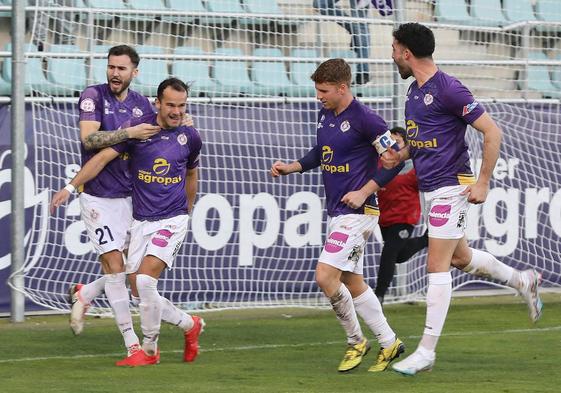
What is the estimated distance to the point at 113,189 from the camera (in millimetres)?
8414

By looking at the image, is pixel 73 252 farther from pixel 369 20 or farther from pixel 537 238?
pixel 537 238

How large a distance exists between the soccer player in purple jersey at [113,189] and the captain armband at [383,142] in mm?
1749

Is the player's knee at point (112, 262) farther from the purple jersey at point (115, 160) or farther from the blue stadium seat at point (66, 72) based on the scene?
the blue stadium seat at point (66, 72)

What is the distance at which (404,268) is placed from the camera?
12062mm

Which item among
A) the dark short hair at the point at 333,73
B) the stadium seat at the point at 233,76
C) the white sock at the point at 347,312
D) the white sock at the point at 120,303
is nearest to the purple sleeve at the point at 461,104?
the dark short hair at the point at 333,73

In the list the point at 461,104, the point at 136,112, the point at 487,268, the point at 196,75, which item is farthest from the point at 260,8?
the point at 461,104

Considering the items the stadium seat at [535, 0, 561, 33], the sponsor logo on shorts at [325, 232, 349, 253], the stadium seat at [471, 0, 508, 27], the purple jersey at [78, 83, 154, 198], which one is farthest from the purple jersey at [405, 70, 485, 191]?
the stadium seat at [535, 0, 561, 33]

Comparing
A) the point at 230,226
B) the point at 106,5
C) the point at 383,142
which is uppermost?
the point at 106,5

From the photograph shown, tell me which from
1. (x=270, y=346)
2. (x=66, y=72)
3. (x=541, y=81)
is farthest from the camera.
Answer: (x=541, y=81)

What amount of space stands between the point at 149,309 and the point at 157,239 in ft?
1.48

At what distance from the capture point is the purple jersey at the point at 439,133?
7.27 m

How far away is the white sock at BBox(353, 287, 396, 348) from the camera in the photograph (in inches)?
305

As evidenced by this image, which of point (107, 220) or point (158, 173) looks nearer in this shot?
point (158, 173)

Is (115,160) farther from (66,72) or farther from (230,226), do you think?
(230,226)
